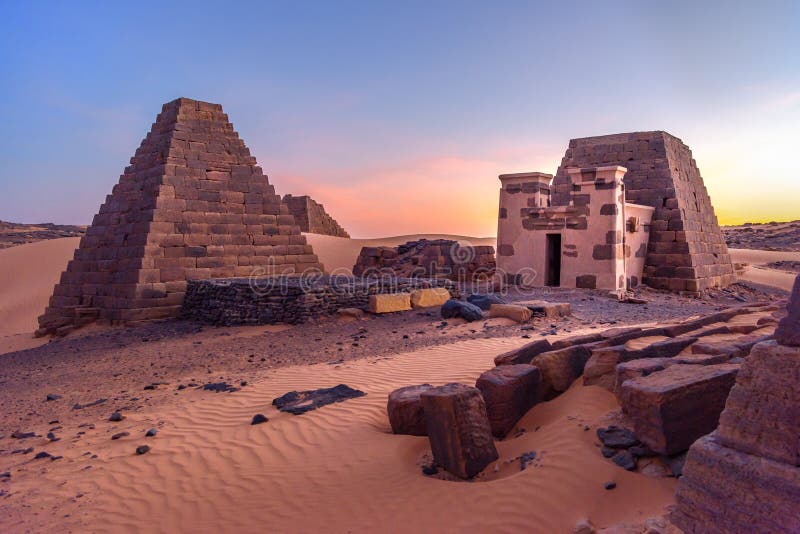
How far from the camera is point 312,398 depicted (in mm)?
6418

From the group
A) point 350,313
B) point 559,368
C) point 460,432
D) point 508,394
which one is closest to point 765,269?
point 350,313

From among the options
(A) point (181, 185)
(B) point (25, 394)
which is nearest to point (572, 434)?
(B) point (25, 394)

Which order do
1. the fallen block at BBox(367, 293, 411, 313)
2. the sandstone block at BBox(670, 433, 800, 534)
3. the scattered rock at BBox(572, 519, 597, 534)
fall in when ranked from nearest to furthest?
the sandstone block at BBox(670, 433, 800, 534) < the scattered rock at BBox(572, 519, 597, 534) < the fallen block at BBox(367, 293, 411, 313)

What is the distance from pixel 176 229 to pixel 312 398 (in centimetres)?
979

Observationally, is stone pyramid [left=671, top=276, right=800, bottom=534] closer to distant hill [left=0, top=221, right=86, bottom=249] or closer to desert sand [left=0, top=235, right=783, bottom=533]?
desert sand [left=0, top=235, right=783, bottom=533]

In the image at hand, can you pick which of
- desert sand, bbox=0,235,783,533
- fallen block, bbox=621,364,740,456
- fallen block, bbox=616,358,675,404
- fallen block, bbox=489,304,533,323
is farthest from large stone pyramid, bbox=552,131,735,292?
fallen block, bbox=621,364,740,456

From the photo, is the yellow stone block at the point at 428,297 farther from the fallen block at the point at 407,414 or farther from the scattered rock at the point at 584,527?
the scattered rock at the point at 584,527

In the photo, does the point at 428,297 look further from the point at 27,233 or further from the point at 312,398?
the point at 27,233

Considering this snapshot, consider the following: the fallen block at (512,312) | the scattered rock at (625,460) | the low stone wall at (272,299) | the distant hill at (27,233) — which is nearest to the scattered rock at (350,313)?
the low stone wall at (272,299)

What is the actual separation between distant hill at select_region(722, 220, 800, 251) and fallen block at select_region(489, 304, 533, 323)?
132ft

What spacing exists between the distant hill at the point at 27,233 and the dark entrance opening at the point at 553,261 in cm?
3566

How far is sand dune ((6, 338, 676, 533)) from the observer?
341 cm

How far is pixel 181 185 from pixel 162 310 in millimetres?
3742

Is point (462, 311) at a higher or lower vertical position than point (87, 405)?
higher
